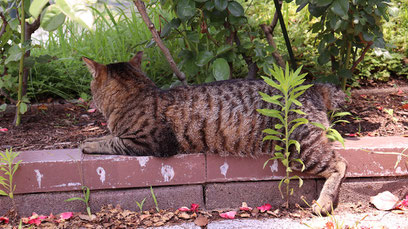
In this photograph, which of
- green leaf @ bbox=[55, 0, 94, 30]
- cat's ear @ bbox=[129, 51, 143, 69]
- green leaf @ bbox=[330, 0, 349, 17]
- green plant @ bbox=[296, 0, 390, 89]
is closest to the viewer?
green leaf @ bbox=[55, 0, 94, 30]

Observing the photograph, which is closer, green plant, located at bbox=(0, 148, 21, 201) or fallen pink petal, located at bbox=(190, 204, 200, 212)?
green plant, located at bbox=(0, 148, 21, 201)

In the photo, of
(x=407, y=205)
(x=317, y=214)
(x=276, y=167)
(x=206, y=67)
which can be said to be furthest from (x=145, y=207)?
(x=407, y=205)

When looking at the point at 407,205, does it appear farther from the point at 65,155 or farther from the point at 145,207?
the point at 65,155

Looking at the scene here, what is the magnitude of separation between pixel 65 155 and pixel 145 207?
0.61 metres

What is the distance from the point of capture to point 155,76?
4.16 m

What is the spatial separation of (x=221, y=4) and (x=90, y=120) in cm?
160

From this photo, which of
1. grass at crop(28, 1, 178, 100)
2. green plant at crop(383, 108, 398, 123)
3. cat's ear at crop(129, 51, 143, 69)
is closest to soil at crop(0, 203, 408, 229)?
green plant at crop(383, 108, 398, 123)

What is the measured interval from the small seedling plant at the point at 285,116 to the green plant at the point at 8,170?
151 centimetres

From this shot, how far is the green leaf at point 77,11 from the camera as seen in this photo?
860mm

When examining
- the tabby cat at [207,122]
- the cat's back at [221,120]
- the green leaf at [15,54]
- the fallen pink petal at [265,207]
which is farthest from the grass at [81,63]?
the fallen pink petal at [265,207]

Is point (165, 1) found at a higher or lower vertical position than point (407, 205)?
higher

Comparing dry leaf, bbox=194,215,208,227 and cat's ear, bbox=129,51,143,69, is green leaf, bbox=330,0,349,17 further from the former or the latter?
dry leaf, bbox=194,215,208,227

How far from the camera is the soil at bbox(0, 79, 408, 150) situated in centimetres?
330

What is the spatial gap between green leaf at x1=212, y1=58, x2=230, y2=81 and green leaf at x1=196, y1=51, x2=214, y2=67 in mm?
68
